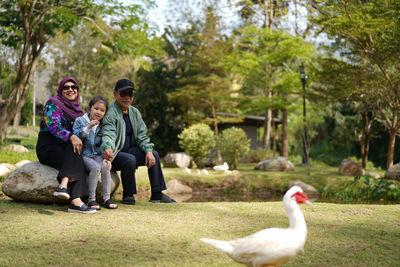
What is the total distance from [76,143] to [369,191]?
7775 millimetres

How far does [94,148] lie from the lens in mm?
4629

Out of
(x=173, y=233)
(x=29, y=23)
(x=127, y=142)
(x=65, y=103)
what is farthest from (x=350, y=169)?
(x=29, y=23)

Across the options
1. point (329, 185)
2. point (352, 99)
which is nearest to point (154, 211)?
point (329, 185)

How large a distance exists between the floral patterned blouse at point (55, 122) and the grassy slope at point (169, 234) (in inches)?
36.5

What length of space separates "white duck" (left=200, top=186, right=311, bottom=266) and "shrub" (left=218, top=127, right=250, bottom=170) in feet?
39.9

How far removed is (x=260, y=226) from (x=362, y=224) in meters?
1.23

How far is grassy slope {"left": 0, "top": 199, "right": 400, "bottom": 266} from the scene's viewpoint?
2.91 metres

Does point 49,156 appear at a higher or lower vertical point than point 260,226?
higher

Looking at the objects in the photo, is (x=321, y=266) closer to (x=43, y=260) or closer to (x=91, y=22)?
(x=43, y=260)

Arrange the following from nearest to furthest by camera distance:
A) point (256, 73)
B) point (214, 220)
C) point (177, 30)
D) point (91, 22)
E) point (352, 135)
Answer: point (214, 220)
point (91, 22)
point (256, 73)
point (352, 135)
point (177, 30)

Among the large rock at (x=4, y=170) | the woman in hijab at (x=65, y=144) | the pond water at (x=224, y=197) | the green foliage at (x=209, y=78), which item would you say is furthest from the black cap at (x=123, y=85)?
the green foliage at (x=209, y=78)

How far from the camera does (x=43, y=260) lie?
2.82m

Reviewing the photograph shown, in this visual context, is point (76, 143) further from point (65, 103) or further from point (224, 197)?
point (224, 197)

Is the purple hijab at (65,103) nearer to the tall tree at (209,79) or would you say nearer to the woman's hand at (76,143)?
the woman's hand at (76,143)
